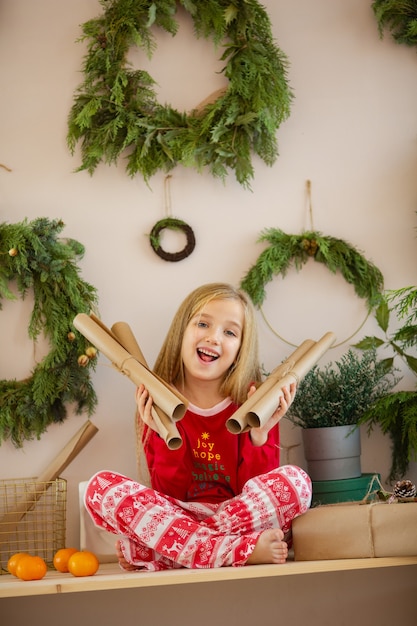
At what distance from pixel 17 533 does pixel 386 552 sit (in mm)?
912

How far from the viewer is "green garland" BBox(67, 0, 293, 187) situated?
2215 millimetres

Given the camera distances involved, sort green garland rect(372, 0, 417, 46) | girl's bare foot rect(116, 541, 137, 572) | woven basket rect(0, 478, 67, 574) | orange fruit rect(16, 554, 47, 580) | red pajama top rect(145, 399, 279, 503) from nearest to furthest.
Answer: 1. orange fruit rect(16, 554, 47, 580)
2. girl's bare foot rect(116, 541, 137, 572)
3. red pajama top rect(145, 399, 279, 503)
4. woven basket rect(0, 478, 67, 574)
5. green garland rect(372, 0, 417, 46)

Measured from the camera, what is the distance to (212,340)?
2029 millimetres

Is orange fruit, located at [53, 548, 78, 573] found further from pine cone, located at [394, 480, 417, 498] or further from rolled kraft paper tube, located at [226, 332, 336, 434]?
pine cone, located at [394, 480, 417, 498]

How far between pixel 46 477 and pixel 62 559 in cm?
29

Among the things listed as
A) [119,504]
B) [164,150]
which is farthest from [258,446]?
[164,150]

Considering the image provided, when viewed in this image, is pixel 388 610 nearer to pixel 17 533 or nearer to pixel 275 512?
pixel 275 512

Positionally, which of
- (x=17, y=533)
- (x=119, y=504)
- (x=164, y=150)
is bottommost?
(x=17, y=533)

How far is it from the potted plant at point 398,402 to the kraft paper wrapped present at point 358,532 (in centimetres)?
35

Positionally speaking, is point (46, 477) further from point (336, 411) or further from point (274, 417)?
point (336, 411)

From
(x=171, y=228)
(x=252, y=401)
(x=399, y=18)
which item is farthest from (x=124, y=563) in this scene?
(x=399, y=18)

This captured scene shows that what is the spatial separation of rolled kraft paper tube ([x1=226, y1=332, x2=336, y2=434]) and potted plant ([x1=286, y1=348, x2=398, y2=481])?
0.14 m

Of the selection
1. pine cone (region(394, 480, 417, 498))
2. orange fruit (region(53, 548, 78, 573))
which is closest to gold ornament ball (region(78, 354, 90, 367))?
orange fruit (region(53, 548, 78, 573))

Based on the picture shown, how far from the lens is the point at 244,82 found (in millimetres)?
2230
